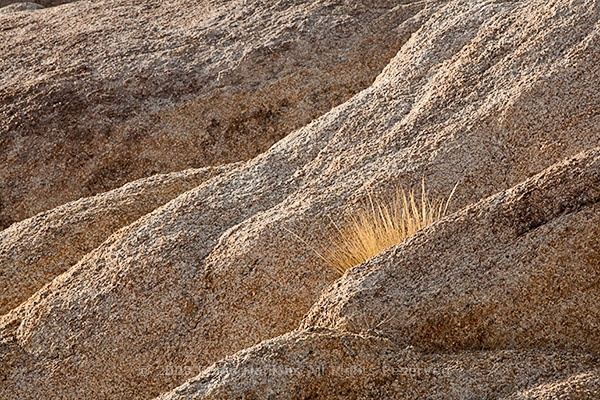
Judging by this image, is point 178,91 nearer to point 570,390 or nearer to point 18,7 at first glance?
point 18,7

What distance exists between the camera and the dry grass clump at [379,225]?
242 inches

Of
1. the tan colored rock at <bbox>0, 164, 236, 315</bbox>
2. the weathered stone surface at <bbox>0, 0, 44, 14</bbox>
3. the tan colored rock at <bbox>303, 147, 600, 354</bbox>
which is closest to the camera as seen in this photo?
the tan colored rock at <bbox>303, 147, 600, 354</bbox>

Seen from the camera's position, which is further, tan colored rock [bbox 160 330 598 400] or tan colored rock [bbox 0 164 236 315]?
tan colored rock [bbox 0 164 236 315]

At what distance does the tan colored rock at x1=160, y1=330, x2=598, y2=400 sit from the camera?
482 cm

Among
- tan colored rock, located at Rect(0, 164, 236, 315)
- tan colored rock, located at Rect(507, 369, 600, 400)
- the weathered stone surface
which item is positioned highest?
the weathered stone surface

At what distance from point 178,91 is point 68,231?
268 centimetres

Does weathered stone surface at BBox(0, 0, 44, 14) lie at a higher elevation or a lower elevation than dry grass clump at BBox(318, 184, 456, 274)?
higher

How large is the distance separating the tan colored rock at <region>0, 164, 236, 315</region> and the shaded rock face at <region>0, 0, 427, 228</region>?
4.50 feet

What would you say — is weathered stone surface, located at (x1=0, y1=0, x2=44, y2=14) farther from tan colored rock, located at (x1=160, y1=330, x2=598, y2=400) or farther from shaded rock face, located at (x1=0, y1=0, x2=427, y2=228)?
tan colored rock, located at (x1=160, y1=330, x2=598, y2=400)

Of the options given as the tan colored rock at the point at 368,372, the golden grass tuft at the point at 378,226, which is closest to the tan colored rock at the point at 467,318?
the tan colored rock at the point at 368,372

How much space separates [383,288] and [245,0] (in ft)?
20.0

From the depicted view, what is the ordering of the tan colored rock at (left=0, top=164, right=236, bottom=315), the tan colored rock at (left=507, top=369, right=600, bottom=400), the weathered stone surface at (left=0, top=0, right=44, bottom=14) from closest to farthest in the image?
the tan colored rock at (left=507, top=369, right=600, bottom=400)
the tan colored rock at (left=0, top=164, right=236, bottom=315)
the weathered stone surface at (left=0, top=0, right=44, bottom=14)

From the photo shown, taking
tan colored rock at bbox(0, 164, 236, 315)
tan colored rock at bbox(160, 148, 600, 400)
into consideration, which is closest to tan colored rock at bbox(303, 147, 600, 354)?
tan colored rock at bbox(160, 148, 600, 400)

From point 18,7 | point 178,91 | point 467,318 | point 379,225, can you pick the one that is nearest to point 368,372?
point 467,318
